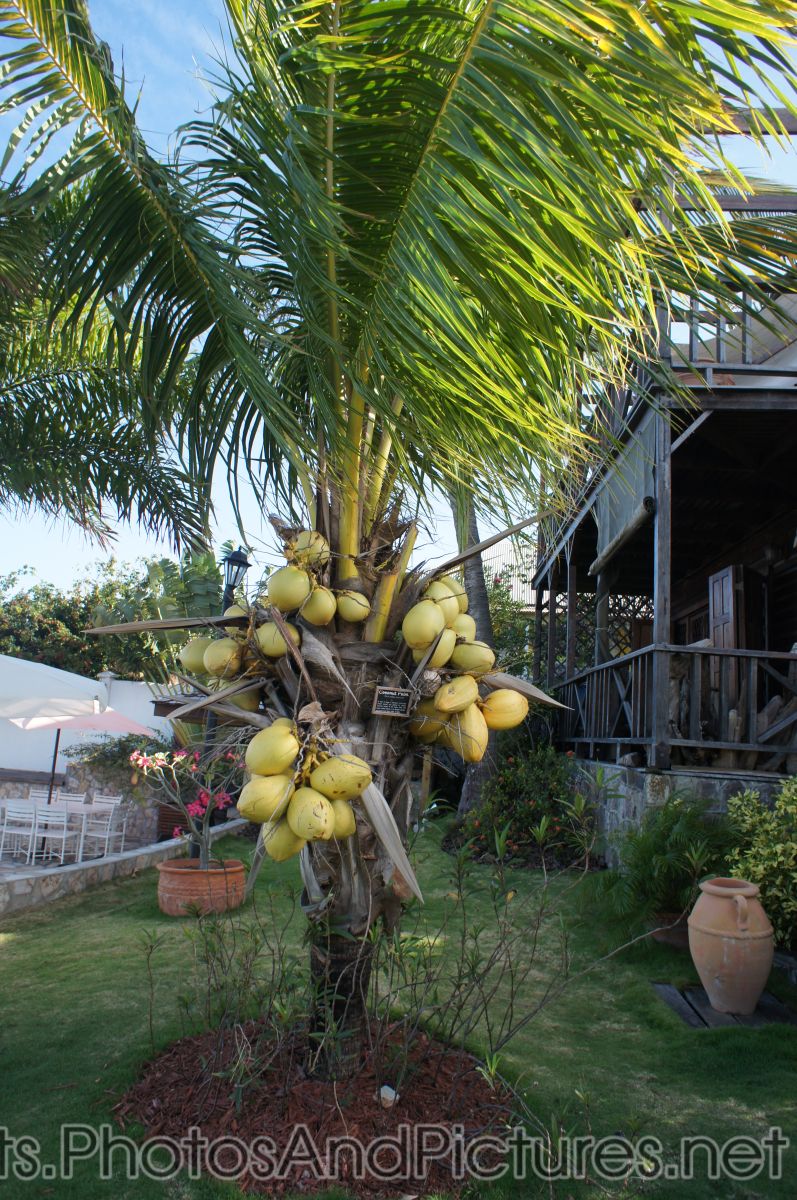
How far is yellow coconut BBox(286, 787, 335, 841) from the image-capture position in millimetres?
2338

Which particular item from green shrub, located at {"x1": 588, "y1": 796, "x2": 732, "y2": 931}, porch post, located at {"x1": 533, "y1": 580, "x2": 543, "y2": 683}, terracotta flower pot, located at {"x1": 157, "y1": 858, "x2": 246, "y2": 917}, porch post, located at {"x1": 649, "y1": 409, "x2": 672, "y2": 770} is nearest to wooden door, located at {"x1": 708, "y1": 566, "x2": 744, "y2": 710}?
porch post, located at {"x1": 649, "y1": 409, "x2": 672, "y2": 770}

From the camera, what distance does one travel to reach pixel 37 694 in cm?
1080

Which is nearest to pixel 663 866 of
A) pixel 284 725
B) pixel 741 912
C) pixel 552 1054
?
pixel 741 912

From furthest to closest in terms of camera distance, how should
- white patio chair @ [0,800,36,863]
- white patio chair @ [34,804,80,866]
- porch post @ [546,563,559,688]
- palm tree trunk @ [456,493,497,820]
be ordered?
porch post @ [546,563,559,688] → palm tree trunk @ [456,493,497,820] → white patio chair @ [0,800,36,863] → white patio chair @ [34,804,80,866]

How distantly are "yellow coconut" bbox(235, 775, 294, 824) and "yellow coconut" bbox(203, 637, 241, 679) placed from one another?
0.58 m

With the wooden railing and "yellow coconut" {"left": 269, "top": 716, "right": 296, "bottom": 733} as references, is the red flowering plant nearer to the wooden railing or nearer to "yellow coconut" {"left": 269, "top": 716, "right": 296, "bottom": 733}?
"yellow coconut" {"left": 269, "top": 716, "right": 296, "bottom": 733}

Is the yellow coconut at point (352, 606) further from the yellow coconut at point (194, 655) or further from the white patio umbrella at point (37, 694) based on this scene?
the white patio umbrella at point (37, 694)

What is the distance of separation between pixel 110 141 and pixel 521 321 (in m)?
1.68

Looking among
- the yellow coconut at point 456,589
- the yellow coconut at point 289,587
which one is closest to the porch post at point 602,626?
the yellow coconut at point 456,589

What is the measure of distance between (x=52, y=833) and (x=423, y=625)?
8.18 metres

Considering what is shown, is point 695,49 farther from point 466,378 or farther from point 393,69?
point 466,378

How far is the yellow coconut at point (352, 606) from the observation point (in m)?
2.95

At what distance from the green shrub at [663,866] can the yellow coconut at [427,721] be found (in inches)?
136

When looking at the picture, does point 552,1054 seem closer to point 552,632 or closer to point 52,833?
point 52,833
